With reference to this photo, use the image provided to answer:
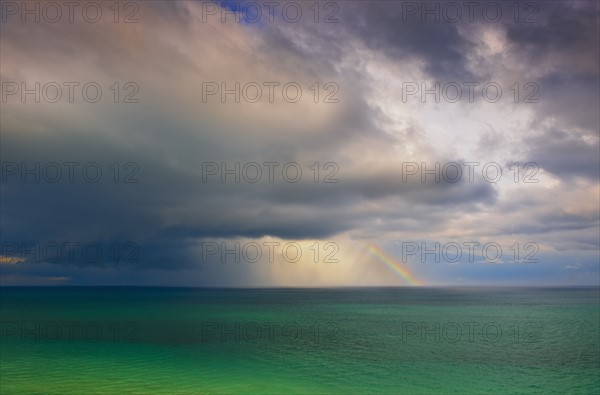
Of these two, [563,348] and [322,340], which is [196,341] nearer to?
[322,340]

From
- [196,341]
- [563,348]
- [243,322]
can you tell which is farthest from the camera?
[243,322]

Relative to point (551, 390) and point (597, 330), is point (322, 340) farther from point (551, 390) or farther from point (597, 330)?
point (597, 330)

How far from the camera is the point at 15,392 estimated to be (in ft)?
90.9

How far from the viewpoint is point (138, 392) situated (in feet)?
93.8

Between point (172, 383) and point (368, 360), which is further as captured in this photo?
point (368, 360)

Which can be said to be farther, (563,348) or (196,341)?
(196,341)

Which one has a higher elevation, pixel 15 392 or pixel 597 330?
pixel 15 392

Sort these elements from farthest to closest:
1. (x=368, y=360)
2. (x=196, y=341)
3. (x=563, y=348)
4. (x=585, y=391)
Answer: (x=196, y=341) < (x=563, y=348) < (x=368, y=360) < (x=585, y=391)

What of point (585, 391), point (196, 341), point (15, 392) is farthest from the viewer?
point (196, 341)

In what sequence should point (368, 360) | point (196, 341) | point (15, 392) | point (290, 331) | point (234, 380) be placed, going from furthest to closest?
1. point (290, 331)
2. point (196, 341)
3. point (368, 360)
4. point (234, 380)
5. point (15, 392)

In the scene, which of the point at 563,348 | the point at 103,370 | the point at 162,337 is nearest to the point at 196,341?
the point at 162,337

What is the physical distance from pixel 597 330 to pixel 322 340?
4946 cm

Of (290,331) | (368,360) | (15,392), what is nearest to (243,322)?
(290,331)

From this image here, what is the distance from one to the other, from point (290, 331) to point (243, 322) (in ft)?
64.2
